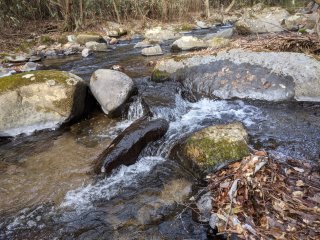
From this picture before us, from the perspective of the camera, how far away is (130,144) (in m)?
4.41

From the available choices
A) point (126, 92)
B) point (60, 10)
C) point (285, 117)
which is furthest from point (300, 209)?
point (60, 10)

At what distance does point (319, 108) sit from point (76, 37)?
12.8 meters

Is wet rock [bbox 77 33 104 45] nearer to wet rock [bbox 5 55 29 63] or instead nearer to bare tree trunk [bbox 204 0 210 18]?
wet rock [bbox 5 55 29 63]

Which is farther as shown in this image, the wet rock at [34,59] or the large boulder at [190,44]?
the wet rock at [34,59]

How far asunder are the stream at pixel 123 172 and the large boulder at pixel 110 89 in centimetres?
25

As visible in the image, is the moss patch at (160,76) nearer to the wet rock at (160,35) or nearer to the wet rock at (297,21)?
the wet rock at (160,35)

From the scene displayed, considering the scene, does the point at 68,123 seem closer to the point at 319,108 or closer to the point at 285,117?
the point at 285,117

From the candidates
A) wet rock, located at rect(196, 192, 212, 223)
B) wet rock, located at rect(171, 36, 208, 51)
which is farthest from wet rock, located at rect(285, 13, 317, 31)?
wet rock, located at rect(196, 192, 212, 223)

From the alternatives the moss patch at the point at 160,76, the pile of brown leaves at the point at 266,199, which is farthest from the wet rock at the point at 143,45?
the pile of brown leaves at the point at 266,199

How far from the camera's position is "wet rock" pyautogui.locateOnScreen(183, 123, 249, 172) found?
3770mm

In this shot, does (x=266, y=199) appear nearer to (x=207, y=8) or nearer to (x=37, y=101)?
(x=37, y=101)

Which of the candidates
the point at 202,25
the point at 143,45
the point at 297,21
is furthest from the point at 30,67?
the point at 297,21

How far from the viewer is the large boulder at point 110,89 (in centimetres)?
592

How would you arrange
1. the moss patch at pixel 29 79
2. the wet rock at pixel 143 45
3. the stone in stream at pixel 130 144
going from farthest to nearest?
the wet rock at pixel 143 45 < the moss patch at pixel 29 79 < the stone in stream at pixel 130 144
